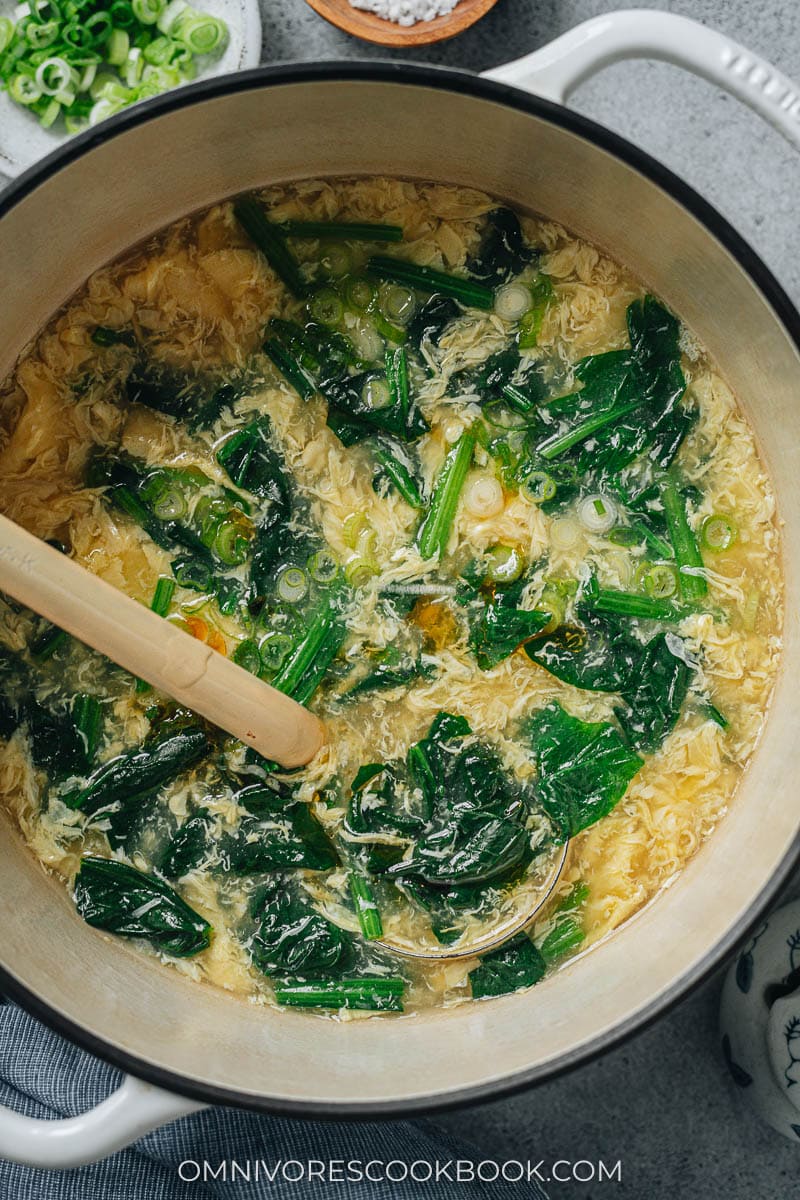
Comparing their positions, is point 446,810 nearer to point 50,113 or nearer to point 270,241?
point 270,241

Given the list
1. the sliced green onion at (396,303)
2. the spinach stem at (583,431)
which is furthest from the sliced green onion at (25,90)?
the spinach stem at (583,431)

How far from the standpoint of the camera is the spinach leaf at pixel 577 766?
217 cm

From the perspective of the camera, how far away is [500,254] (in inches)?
86.2

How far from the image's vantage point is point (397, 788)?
219 cm

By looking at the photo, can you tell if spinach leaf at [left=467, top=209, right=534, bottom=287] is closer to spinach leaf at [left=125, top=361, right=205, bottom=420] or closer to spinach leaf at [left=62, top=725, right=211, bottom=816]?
spinach leaf at [left=125, top=361, right=205, bottom=420]

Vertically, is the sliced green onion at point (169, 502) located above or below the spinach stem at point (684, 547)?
below

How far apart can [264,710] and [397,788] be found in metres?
0.40

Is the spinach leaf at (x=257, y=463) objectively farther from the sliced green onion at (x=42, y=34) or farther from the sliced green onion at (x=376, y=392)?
the sliced green onion at (x=42, y=34)

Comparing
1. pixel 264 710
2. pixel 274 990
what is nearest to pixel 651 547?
pixel 264 710

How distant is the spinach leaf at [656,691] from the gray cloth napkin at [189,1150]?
3.88ft

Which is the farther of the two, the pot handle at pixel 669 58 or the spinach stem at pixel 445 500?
the spinach stem at pixel 445 500

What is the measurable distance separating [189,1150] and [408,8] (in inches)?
107

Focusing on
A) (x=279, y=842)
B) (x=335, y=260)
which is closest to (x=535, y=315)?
(x=335, y=260)

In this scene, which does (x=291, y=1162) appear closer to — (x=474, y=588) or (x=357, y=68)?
(x=474, y=588)
